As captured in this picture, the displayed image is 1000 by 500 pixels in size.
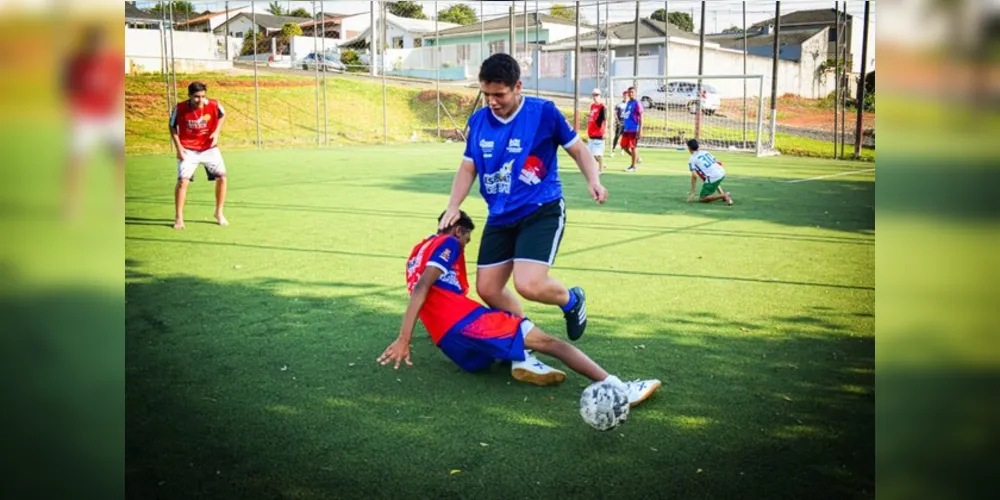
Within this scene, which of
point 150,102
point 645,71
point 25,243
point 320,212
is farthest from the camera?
point 645,71

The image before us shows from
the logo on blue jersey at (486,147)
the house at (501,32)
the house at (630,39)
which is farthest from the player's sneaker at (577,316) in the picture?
the house at (630,39)

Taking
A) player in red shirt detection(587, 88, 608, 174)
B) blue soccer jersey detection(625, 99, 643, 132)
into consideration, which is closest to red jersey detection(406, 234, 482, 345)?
player in red shirt detection(587, 88, 608, 174)

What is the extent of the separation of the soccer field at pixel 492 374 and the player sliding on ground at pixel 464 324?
142 millimetres

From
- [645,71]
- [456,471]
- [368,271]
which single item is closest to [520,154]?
[456,471]

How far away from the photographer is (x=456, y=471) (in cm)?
350

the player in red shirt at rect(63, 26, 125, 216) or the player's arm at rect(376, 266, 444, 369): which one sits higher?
the player in red shirt at rect(63, 26, 125, 216)

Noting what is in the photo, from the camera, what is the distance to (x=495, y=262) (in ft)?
16.6

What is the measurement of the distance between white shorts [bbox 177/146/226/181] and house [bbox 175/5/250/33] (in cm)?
1786

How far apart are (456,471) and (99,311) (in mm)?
2489

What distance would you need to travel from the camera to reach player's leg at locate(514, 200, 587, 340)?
4.70 meters

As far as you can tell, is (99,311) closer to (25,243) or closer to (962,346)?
(25,243)

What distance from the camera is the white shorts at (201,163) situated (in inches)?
417

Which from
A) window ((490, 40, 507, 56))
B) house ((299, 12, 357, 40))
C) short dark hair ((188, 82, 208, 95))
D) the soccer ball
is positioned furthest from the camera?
window ((490, 40, 507, 56))

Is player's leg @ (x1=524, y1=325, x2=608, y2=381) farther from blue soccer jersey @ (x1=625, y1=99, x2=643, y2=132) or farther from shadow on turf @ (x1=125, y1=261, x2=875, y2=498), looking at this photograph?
blue soccer jersey @ (x1=625, y1=99, x2=643, y2=132)
